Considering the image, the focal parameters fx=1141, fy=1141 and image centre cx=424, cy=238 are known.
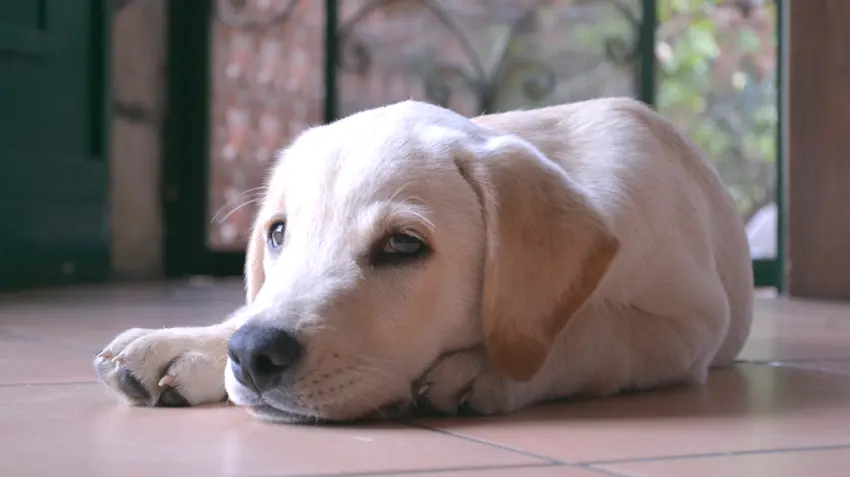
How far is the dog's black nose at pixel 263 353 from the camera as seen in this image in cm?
167

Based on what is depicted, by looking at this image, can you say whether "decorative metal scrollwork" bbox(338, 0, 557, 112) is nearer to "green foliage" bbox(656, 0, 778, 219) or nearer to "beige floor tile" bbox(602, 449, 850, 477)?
"green foliage" bbox(656, 0, 778, 219)

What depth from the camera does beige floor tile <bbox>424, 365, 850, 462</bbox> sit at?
158 cm

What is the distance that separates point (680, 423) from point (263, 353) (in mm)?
662

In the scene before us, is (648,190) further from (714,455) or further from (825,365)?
(714,455)

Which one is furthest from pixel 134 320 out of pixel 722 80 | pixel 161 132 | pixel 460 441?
pixel 722 80

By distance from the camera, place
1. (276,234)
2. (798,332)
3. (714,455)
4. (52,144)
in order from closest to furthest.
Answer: (714,455) < (276,234) < (798,332) < (52,144)

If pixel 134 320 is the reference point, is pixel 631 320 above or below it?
above

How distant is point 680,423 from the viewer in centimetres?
180

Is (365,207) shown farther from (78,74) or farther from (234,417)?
(78,74)

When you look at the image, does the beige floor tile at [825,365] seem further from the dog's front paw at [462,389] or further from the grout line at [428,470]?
the grout line at [428,470]

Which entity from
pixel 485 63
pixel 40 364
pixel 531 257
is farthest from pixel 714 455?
pixel 485 63

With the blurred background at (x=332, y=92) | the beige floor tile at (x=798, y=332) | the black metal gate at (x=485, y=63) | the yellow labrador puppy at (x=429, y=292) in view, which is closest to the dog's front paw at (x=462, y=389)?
the yellow labrador puppy at (x=429, y=292)

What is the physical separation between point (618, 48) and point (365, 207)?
14.9 ft

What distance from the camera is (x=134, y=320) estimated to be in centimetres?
370
